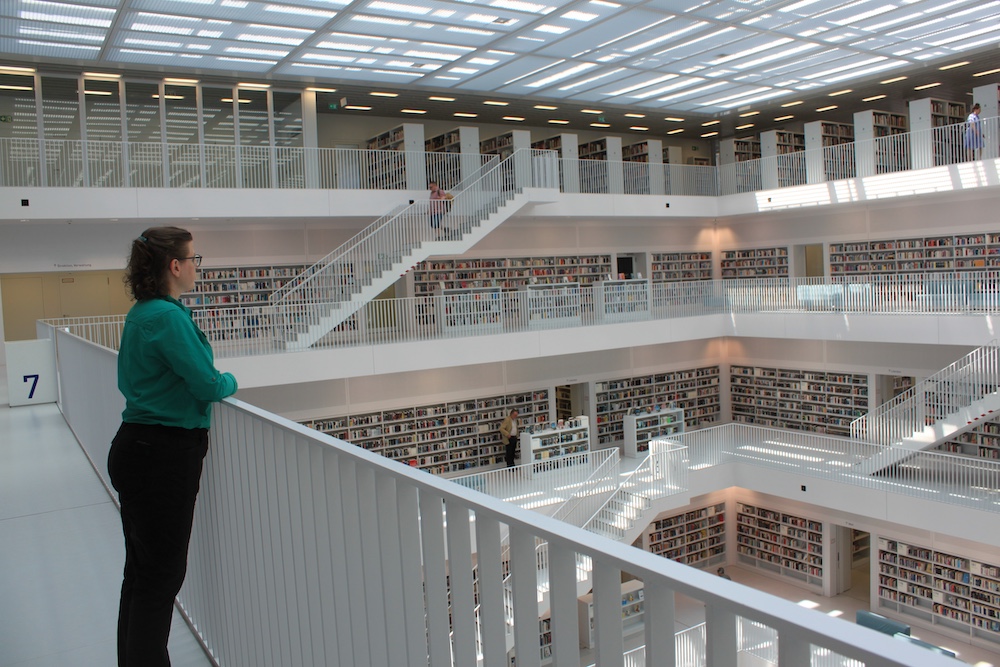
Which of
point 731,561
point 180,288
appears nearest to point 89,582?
point 180,288

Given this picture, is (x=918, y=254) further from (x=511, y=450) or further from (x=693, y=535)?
(x=511, y=450)

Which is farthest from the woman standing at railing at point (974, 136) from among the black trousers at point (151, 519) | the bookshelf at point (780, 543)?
the black trousers at point (151, 519)

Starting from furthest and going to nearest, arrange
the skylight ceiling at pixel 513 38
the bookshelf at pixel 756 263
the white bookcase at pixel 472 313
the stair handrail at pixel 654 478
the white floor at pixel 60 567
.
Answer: the bookshelf at pixel 756 263
the white bookcase at pixel 472 313
the stair handrail at pixel 654 478
the skylight ceiling at pixel 513 38
the white floor at pixel 60 567

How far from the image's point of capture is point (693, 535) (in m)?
18.4

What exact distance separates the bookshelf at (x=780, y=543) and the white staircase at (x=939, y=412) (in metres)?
3.15

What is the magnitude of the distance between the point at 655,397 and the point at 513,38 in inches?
411

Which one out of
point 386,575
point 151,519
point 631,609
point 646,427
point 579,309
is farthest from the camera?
point 646,427

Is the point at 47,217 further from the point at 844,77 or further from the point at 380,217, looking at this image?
the point at 844,77

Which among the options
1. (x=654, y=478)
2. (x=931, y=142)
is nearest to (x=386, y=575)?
(x=654, y=478)

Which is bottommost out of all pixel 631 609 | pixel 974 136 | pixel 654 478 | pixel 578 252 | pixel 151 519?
pixel 654 478

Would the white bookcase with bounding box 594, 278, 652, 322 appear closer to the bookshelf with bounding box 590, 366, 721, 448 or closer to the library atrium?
the library atrium

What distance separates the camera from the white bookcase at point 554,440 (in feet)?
53.8

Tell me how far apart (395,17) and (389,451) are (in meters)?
8.71

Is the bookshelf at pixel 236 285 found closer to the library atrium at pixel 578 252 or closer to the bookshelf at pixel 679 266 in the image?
the library atrium at pixel 578 252
